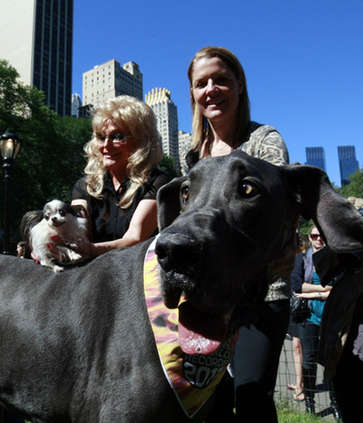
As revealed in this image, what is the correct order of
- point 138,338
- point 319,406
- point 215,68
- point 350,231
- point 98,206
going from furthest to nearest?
point 319,406
point 98,206
point 215,68
point 138,338
point 350,231

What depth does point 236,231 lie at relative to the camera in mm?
1856

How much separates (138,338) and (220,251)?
2.69 ft

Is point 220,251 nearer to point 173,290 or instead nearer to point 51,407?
point 173,290

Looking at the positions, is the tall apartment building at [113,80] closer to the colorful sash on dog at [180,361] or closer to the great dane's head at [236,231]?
the great dane's head at [236,231]

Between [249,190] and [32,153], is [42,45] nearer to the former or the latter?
[32,153]

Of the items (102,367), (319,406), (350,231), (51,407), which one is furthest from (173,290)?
(319,406)

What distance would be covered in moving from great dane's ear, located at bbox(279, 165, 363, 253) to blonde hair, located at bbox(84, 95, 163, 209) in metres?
1.47

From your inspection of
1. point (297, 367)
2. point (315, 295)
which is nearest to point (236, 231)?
point (315, 295)

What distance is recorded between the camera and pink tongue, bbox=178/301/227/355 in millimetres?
1715


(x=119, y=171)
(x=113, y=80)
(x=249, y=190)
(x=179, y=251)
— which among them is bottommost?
(x=179, y=251)

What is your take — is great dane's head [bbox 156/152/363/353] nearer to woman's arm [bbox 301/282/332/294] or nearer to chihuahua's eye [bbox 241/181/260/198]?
chihuahua's eye [bbox 241/181/260/198]

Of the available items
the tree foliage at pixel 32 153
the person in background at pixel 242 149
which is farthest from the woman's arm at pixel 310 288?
the tree foliage at pixel 32 153

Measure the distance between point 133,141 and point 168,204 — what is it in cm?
127

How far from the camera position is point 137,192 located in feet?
10.7
